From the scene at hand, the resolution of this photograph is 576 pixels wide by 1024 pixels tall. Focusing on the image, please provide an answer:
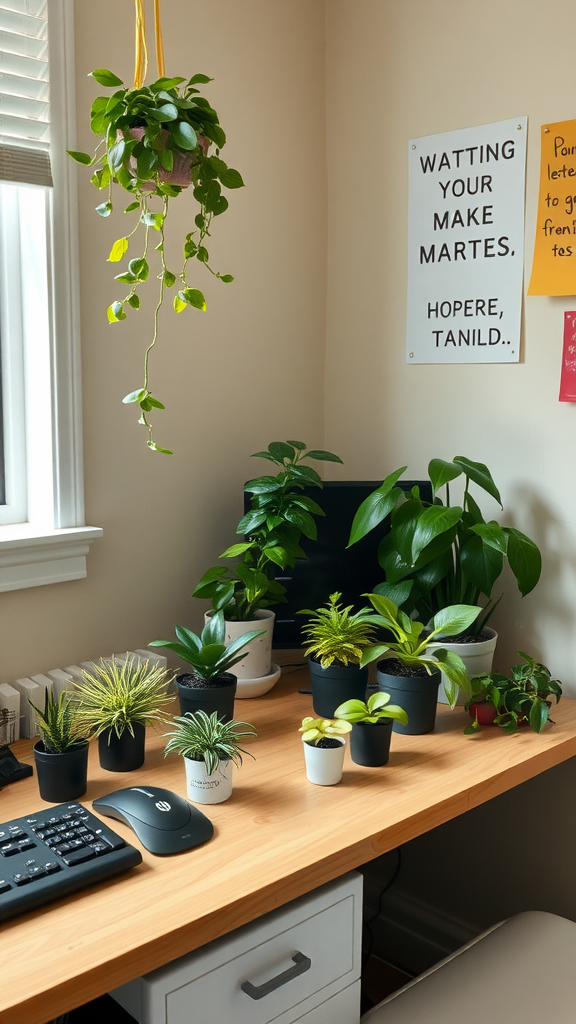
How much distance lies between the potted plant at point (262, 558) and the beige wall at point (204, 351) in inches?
6.9

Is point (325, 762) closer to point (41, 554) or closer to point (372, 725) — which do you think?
point (372, 725)

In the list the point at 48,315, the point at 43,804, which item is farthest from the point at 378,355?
the point at 43,804

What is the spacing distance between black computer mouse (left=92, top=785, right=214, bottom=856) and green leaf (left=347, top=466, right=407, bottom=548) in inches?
23.3

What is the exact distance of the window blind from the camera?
4.62 feet

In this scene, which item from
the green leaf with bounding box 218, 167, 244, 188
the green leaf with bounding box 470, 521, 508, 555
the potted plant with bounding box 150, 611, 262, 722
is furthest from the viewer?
the green leaf with bounding box 470, 521, 508, 555

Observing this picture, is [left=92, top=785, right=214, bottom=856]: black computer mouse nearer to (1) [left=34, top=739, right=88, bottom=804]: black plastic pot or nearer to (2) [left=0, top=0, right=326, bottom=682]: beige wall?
(1) [left=34, top=739, right=88, bottom=804]: black plastic pot

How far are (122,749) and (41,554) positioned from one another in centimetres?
39

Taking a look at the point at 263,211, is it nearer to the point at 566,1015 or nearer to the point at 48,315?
the point at 48,315

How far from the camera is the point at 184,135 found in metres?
1.17

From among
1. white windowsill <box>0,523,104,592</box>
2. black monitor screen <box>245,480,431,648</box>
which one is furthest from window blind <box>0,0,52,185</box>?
black monitor screen <box>245,480,431,648</box>

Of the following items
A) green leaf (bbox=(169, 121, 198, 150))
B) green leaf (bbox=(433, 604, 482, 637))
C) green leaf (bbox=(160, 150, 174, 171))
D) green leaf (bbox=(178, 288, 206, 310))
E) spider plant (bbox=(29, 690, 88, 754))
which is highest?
green leaf (bbox=(169, 121, 198, 150))

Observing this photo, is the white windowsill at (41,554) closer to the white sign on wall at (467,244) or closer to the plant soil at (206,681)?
the plant soil at (206,681)

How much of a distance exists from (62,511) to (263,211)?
79 cm

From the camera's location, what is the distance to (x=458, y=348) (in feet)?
5.82
